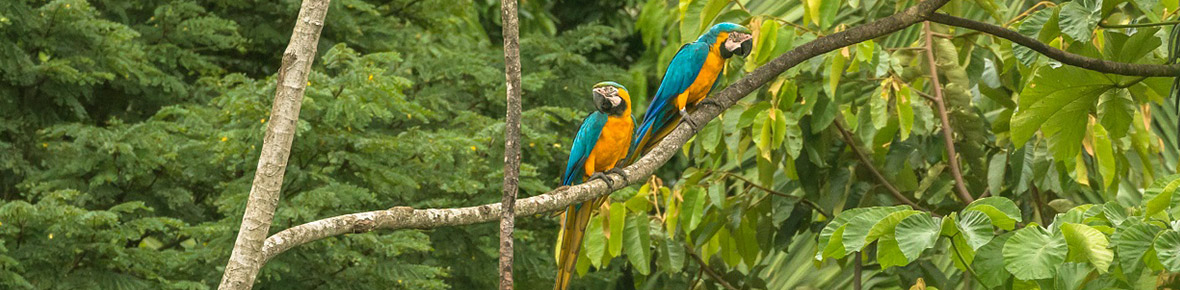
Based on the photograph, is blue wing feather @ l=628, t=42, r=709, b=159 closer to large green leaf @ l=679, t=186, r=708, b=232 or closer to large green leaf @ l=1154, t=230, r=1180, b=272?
large green leaf @ l=679, t=186, r=708, b=232

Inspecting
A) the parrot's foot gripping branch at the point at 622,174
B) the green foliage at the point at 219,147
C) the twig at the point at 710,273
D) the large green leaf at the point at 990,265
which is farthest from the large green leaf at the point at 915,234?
the twig at the point at 710,273

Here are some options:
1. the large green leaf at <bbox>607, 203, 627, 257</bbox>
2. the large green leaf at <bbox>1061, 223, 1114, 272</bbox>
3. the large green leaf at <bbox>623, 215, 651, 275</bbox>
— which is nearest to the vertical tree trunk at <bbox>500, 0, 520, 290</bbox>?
the large green leaf at <bbox>1061, 223, 1114, 272</bbox>

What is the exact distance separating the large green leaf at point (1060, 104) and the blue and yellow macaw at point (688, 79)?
0.80 meters

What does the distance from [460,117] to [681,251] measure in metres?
1.63

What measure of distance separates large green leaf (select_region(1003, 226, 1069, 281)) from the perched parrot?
4.03 feet

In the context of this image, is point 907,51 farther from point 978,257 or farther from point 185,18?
point 185,18

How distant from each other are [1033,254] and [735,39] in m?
1.40

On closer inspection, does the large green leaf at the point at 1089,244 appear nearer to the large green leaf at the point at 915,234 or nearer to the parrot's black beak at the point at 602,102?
the large green leaf at the point at 915,234

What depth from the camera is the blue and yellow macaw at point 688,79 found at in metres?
3.42

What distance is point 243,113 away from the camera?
4801 millimetres

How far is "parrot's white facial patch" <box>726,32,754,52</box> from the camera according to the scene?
3486mm

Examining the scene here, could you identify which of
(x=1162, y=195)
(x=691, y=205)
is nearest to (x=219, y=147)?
(x=691, y=205)

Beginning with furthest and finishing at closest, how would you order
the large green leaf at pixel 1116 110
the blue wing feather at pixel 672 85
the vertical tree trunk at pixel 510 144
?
the blue wing feather at pixel 672 85
the large green leaf at pixel 1116 110
the vertical tree trunk at pixel 510 144

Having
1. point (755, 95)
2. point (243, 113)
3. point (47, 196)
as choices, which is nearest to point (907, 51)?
point (755, 95)
